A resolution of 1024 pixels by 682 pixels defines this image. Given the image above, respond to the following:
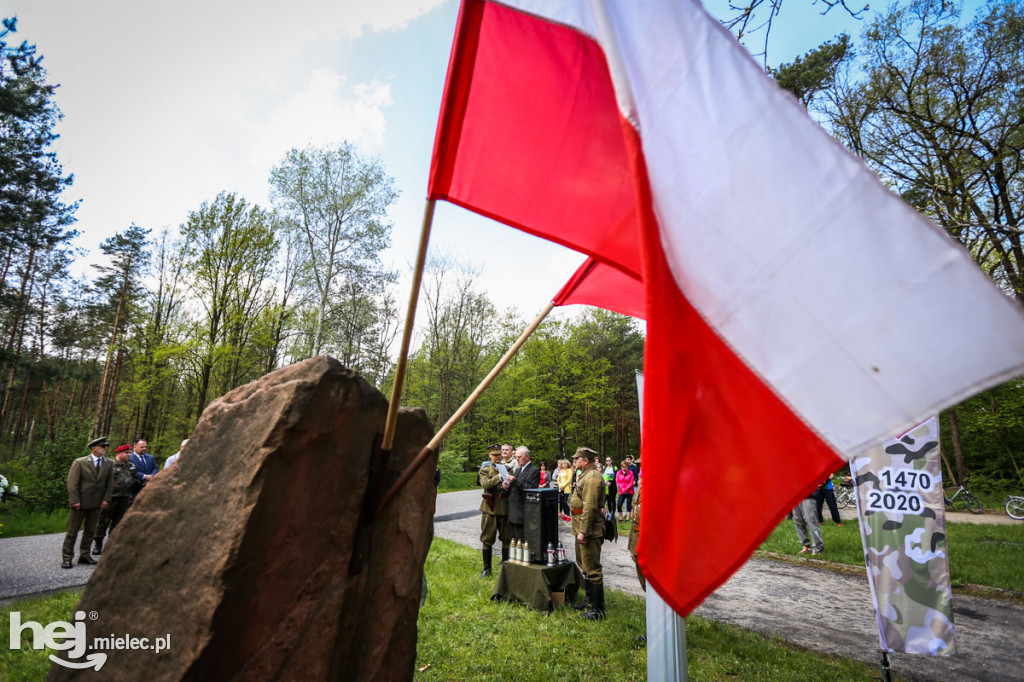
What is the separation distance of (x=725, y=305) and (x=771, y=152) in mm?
464

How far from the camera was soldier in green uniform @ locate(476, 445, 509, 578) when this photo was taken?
8.26m

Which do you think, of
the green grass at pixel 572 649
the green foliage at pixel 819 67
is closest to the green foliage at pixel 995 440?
the green foliage at pixel 819 67

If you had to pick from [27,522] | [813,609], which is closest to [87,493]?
[27,522]

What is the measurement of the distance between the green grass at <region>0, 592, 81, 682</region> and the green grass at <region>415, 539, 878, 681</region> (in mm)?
3175

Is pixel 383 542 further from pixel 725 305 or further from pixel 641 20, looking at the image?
pixel 641 20

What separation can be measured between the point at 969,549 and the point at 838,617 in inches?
245

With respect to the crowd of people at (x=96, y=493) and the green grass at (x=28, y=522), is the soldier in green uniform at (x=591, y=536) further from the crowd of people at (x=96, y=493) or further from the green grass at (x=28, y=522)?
the green grass at (x=28, y=522)

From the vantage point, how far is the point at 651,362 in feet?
4.75

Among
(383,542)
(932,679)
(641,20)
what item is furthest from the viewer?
(932,679)

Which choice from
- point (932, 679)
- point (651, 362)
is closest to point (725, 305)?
point (651, 362)

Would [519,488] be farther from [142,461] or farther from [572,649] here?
[142,461]

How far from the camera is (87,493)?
7.74 meters

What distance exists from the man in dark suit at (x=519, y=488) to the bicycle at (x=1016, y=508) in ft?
53.6

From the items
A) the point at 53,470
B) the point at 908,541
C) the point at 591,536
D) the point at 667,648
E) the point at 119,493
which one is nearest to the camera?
the point at 667,648
